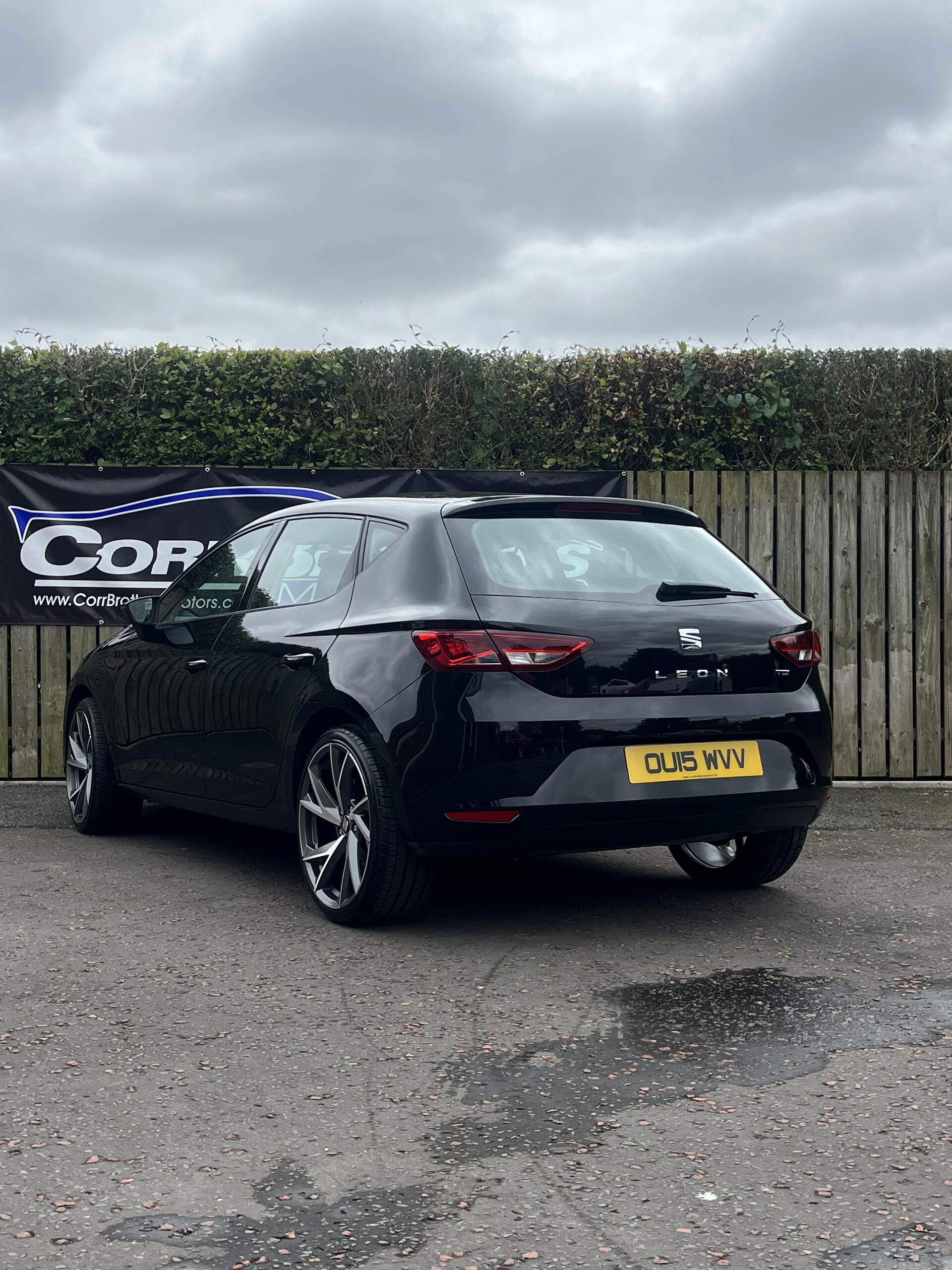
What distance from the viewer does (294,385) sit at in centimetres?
984

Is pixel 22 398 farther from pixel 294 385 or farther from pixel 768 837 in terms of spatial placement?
pixel 768 837

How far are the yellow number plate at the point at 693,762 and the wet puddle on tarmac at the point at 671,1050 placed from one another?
0.72 meters

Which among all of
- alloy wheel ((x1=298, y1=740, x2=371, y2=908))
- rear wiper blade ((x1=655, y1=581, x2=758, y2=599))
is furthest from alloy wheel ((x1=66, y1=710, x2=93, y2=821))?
rear wiper blade ((x1=655, y1=581, x2=758, y2=599))

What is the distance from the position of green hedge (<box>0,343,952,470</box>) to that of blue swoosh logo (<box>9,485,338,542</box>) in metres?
0.34

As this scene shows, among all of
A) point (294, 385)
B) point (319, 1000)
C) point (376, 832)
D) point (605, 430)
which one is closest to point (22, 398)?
point (294, 385)

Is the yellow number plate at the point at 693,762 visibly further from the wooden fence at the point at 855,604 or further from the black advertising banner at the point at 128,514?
the black advertising banner at the point at 128,514

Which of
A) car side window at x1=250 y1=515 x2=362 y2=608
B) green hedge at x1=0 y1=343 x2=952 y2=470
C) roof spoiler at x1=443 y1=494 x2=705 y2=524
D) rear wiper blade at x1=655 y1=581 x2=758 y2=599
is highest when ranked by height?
green hedge at x1=0 y1=343 x2=952 y2=470

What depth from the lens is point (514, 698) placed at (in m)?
4.80

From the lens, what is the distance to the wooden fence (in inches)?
371

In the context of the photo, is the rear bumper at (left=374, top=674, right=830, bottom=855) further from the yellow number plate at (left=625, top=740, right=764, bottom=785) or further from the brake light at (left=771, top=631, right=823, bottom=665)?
the brake light at (left=771, top=631, right=823, bottom=665)

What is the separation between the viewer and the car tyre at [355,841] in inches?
198

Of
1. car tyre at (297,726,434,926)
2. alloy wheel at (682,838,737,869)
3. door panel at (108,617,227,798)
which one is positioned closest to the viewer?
car tyre at (297,726,434,926)

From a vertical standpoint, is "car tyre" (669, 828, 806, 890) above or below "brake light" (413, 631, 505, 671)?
below

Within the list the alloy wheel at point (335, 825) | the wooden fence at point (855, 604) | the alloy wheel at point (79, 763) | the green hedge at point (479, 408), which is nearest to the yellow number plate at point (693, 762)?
the alloy wheel at point (335, 825)
